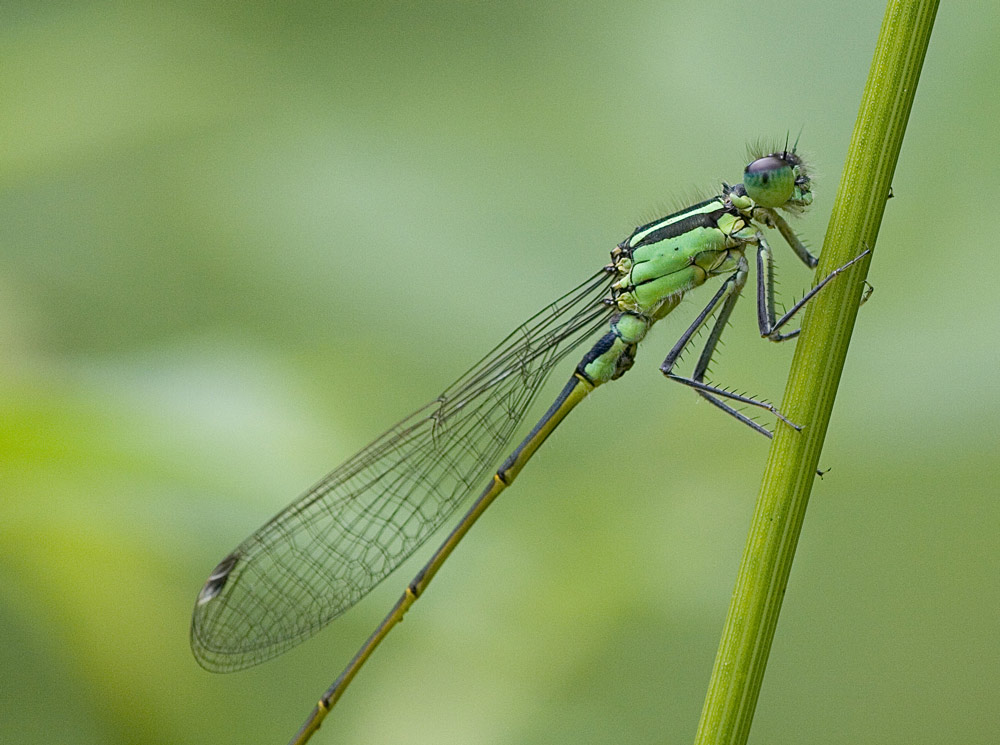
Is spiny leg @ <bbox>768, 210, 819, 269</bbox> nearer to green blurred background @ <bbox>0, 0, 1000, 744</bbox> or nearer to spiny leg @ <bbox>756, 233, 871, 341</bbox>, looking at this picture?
spiny leg @ <bbox>756, 233, 871, 341</bbox>

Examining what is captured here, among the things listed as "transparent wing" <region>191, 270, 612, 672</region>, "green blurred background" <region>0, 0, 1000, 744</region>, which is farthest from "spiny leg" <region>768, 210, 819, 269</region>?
"transparent wing" <region>191, 270, 612, 672</region>

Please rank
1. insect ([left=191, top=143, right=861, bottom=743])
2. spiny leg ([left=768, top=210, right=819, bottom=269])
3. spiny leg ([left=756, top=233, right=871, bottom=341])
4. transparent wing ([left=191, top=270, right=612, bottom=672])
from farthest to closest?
transparent wing ([left=191, top=270, right=612, bottom=672]) → insect ([left=191, top=143, right=861, bottom=743]) → spiny leg ([left=768, top=210, right=819, bottom=269]) → spiny leg ([left=756, top=233, right=871, bottom=341])

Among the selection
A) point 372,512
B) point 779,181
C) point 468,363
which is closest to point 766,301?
point 779,181

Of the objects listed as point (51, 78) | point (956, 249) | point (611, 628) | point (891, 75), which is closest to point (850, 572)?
point (611, 628)

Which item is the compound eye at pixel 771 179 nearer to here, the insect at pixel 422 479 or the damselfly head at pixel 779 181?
the damselfly head at pixel 779 181

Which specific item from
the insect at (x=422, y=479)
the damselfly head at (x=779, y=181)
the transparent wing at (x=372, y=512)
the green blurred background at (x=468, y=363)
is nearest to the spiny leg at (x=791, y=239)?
the damselfly head at (x=779, y=181)

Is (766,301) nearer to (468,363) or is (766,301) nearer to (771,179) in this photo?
(771,179)
